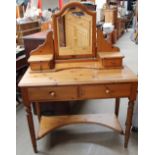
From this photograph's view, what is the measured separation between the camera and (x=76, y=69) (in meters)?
1.58

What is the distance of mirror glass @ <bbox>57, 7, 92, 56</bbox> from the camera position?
158 cm

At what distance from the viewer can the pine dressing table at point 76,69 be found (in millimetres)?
1423

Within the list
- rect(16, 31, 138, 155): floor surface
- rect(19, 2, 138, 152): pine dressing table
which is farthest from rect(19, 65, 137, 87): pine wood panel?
rect(16, 31, 138, 155): floor surface

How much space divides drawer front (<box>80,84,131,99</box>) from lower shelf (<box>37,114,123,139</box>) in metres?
0.49

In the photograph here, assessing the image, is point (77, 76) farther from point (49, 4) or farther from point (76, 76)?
point (49, 4)

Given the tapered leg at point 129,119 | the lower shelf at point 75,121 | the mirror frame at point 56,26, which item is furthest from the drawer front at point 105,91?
the lower shelf at point 75,121

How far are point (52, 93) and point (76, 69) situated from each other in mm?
288

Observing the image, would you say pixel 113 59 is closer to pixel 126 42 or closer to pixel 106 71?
pixel 106 71

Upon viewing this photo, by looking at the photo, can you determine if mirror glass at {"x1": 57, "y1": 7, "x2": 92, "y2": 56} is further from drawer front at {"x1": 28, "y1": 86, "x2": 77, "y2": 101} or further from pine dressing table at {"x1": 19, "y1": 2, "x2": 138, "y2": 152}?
drawer front at {"x1": 28, "y1": 86, "x2": 77, "y2": 101}

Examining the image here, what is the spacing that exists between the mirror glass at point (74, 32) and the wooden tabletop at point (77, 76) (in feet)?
0.40
